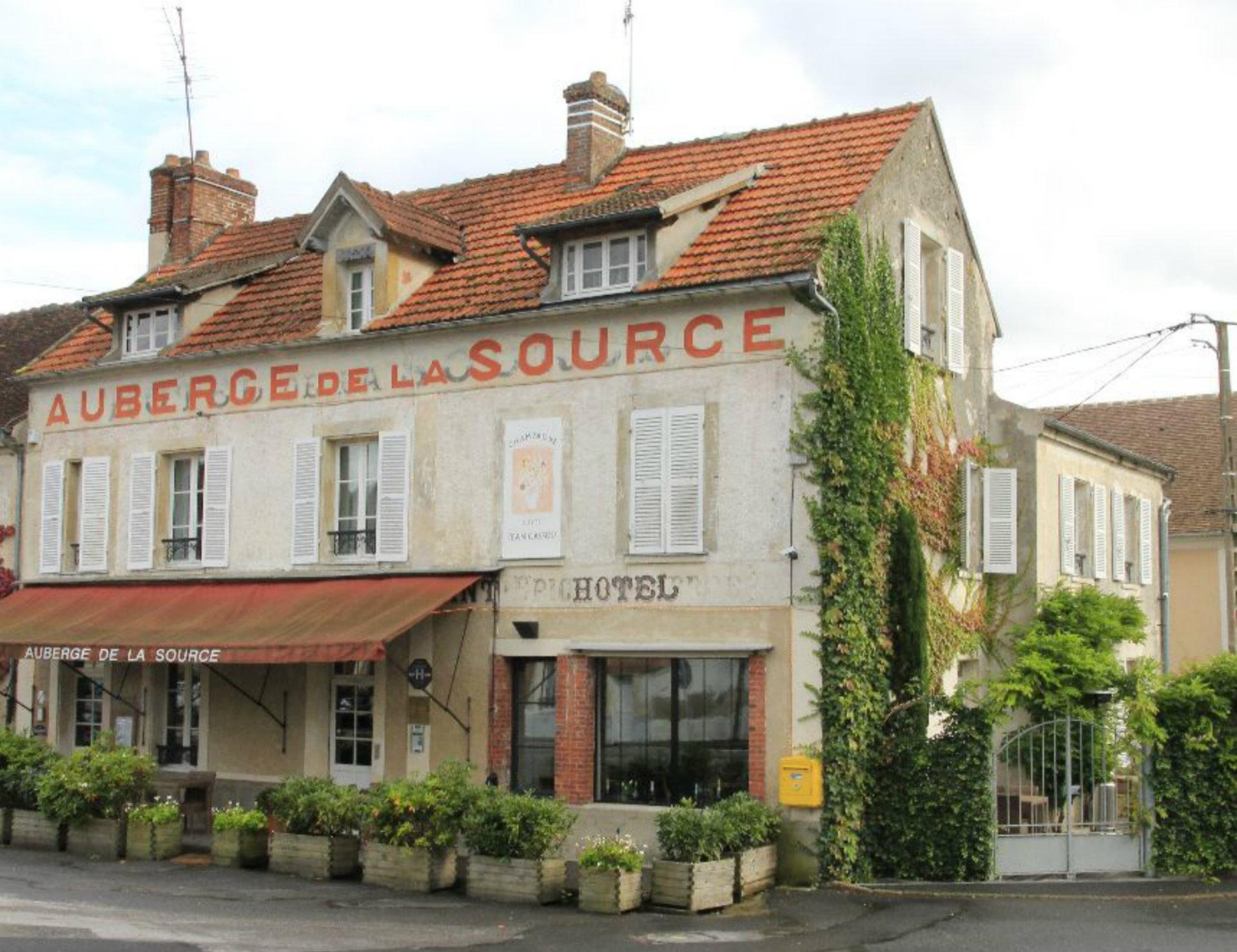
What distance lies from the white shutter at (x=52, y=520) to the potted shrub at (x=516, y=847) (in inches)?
404

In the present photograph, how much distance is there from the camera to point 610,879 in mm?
14539

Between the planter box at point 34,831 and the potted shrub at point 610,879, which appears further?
the planter box at point 34,831

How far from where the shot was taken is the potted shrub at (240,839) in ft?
56.3

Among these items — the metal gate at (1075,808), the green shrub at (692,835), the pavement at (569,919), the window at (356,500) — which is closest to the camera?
the pavement at (569,919)

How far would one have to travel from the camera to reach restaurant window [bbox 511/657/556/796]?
1823 cm

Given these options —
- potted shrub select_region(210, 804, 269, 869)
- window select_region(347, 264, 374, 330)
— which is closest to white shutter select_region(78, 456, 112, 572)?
window select_region(347, 264, 374, 330)

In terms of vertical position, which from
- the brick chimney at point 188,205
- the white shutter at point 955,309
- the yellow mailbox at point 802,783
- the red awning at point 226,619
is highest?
the brick chimney at point 188,205

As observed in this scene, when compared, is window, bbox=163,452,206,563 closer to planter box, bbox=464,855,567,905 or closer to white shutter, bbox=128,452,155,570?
white shutter, bbox=128,452,155,570

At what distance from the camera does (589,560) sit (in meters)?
18.0

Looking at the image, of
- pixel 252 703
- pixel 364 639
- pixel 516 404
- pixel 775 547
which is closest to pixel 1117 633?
pixel 775 547

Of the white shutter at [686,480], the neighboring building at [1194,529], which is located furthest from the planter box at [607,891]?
the neighboring building at [1194,529]

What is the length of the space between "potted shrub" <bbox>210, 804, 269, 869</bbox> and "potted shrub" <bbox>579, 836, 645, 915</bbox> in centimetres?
434

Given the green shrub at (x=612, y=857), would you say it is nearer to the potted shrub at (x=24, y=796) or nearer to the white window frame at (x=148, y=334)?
the potted shrub at (x=24, y=796)

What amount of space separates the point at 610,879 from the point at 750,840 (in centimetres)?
180
